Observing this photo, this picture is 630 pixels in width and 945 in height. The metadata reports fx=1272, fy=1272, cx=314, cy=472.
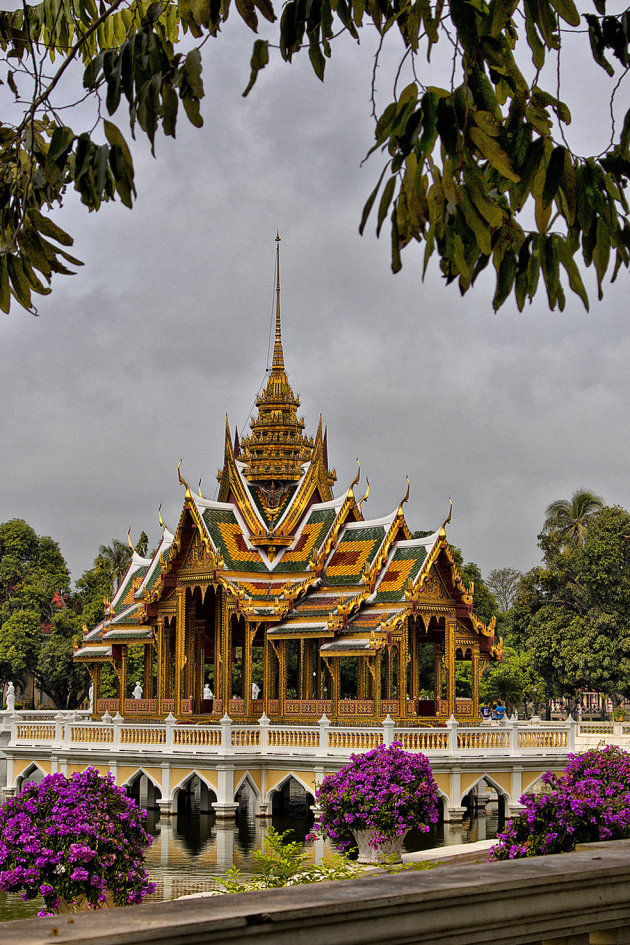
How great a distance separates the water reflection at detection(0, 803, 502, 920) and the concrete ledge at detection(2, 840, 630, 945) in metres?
10.3

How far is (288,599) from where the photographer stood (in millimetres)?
24656

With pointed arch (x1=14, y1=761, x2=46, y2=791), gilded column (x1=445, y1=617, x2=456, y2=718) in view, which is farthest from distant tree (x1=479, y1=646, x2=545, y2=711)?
pointed arch (x1=14, y1=761, x2=46, y2=791)

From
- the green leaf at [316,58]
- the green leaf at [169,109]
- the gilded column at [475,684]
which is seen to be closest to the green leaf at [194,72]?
the green leaf at [169,109]

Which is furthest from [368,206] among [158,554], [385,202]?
[158,554]

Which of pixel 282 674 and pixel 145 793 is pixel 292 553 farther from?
pixel 145 793

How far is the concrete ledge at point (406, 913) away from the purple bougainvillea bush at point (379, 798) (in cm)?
1141

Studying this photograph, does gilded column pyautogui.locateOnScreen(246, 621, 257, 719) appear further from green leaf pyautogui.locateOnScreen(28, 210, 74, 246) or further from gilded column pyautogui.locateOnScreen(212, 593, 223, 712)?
green leaf pyautogui.locateOnScreen(28, 210, 74, 246)

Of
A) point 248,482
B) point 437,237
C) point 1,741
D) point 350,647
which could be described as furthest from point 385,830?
point 1,741

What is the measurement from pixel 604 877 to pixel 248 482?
81.1 ft

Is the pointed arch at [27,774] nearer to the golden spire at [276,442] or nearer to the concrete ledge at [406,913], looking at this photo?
the golden spire at [276,442]

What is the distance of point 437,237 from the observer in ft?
15.5

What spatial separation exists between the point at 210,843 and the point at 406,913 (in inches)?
655

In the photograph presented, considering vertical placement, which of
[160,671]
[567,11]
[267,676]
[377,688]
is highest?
[567,11]

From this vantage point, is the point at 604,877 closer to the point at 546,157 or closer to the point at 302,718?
the point at 546,157
